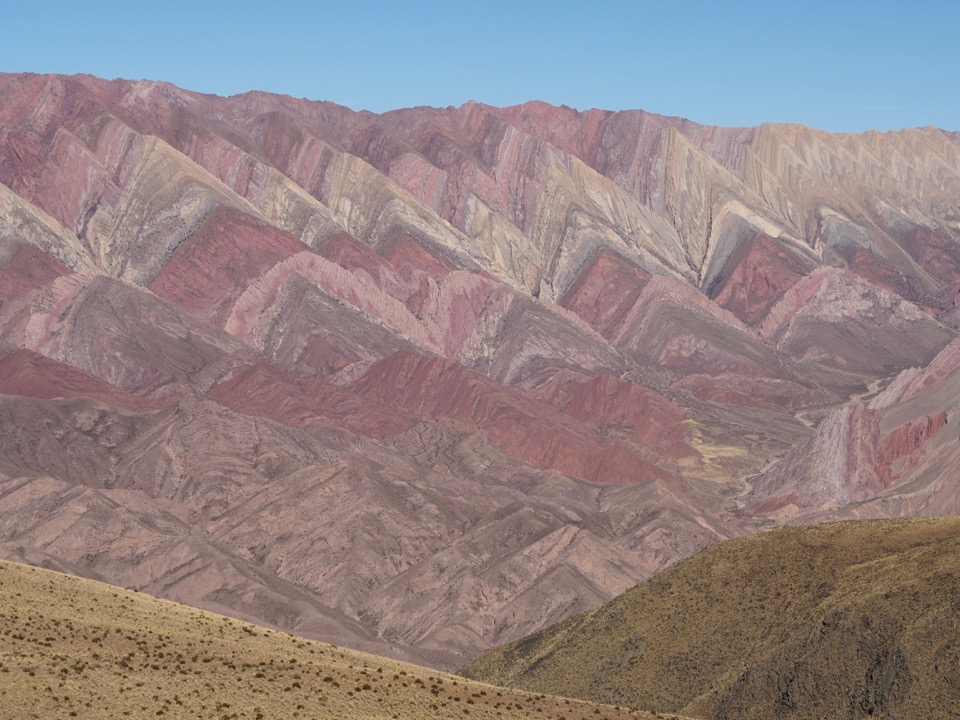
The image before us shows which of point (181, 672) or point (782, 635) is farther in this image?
point (782, 635)

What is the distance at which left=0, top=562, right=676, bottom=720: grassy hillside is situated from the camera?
149 feet

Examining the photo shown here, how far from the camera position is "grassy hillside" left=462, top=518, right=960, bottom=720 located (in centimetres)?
6412

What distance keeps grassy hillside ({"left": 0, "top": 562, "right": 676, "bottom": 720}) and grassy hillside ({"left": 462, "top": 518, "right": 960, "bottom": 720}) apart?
45.3ft

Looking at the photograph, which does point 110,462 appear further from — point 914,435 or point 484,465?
point 914,435

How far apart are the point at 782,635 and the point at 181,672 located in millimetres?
33677

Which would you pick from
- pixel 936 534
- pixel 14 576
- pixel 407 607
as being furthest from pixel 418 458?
pixel 14 576

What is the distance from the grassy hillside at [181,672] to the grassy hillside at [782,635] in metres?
13.8

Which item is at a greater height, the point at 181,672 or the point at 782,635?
the point at 782,635

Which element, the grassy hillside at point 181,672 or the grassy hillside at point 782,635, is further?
the grassy hillside at point 782,635

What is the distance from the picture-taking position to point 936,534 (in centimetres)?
7419

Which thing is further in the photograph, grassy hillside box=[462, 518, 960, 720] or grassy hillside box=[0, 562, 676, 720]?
grassy hillside box=[462, 518, 960, 720]

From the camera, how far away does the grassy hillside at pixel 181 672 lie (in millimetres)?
45375

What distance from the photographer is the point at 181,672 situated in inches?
1919

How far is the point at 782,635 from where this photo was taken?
73312 millimetres
